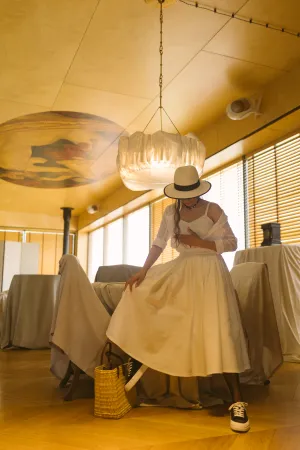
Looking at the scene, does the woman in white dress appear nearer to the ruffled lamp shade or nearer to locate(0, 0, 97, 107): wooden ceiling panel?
the ruffled lamp shade

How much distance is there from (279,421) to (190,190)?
1078 millimetres

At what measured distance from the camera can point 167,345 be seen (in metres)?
1.86

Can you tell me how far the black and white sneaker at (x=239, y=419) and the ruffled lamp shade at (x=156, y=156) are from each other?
6.09 ft

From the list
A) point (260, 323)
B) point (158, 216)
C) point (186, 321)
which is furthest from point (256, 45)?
point (158, 216)

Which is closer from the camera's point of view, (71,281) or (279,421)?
(279,421)

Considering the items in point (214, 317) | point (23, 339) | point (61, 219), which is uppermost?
point (61, 219)

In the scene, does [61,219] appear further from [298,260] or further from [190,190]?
[190,190]

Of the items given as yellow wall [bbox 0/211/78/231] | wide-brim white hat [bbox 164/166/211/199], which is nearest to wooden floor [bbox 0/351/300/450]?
wide-brim white hat [bbox 164/166/211/199]

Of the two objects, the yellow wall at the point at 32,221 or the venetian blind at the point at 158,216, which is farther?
the yellow wall at the point at 32,221

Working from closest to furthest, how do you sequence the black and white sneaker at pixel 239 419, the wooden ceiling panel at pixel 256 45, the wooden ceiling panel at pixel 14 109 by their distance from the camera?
the black and white sneaker at pixel 239 419, the wooden ceiling panel at pixel 256 45, the wooden ceiling panel at pixel 14 109

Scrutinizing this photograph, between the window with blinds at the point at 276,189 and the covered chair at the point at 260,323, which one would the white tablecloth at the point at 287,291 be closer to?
the window with blinds at the point at 276,189

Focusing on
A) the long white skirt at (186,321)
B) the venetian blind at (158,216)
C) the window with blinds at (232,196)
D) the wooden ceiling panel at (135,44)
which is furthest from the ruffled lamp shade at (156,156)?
the venetian blind at (158,216)

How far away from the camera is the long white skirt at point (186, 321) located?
5.83ft

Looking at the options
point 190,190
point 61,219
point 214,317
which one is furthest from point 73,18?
point 61,219
